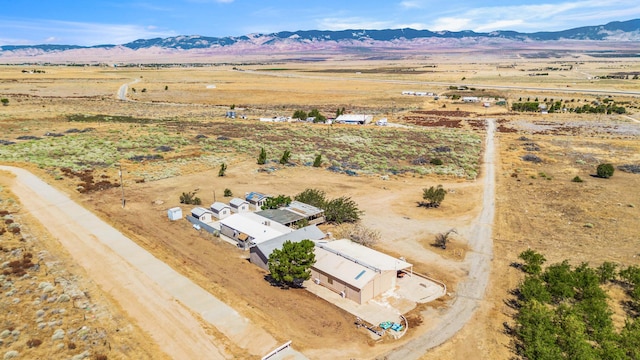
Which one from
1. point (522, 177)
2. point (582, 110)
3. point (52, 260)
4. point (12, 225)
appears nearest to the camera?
point (52, 260)

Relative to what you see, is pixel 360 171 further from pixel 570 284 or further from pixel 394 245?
pixel 570 284

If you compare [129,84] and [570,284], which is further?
[129,84]

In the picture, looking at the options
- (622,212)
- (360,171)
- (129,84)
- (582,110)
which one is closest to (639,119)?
(582,110)

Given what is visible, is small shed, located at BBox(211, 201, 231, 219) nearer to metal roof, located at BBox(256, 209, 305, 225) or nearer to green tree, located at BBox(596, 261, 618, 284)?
metal roof, located at BBox(256, 209, 305, 225)

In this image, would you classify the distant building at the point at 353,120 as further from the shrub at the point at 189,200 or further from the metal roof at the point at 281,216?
the metal roof at the point at 281,216

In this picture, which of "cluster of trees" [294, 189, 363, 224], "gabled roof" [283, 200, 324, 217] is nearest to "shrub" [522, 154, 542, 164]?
"cluster of trees" [294, 189, 363, 224]

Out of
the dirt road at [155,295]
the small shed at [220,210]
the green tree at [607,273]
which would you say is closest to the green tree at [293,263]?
the dirt road at [155,295]

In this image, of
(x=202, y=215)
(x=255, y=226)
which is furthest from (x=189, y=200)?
(x=255, y=226)
